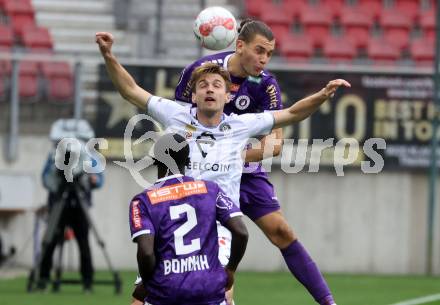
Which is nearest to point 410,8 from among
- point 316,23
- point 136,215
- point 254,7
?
point 316,23

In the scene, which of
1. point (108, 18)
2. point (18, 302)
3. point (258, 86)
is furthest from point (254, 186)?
point (108, 18)

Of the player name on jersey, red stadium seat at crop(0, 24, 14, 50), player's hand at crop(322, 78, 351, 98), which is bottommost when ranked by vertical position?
the player name on jersey

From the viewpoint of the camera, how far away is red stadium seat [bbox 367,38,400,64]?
16281 mm

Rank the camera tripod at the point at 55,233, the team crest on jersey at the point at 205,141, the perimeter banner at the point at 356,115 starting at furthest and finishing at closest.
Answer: the perimeter banner at the point at 356,115
the camera tripod at the point at 55,233
the team crest on jersey at the point at 205,141

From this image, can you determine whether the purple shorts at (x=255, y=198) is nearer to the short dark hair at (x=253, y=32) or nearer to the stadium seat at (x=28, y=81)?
the short dark hair at (x=253, y=32)

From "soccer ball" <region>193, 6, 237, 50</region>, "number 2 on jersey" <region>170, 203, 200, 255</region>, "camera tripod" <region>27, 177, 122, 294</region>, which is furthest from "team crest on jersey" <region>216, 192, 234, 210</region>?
"camera tripod" <region>27, 177, 122, 294</region>

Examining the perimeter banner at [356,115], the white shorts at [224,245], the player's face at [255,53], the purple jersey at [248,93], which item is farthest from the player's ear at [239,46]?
the perimeter banner at [356,115]

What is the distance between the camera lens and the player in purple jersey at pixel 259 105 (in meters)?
7.67

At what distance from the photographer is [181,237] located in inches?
229

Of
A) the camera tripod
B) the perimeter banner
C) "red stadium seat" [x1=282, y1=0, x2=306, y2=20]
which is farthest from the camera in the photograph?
"red stadium seat" [x1=282, y1=0, x2=306, y2=20]

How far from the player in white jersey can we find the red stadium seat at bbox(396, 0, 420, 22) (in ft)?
33.9

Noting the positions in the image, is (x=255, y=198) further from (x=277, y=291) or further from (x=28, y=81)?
(x=28, y=81)

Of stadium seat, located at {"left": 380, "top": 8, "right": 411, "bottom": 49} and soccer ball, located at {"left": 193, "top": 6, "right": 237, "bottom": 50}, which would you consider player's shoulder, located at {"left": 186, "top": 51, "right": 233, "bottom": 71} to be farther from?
stadium seat, located at {"left": 380, "top": 8, "right": 411, "bottom": 49}

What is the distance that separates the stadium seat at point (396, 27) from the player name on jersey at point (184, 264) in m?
11.3
